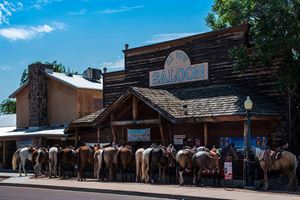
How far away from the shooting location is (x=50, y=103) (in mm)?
37062

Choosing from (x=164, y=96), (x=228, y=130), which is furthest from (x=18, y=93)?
(x=228, y=130)

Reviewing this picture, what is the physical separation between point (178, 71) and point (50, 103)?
13376mm

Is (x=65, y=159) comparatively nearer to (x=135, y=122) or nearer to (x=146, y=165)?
(x=135, y=122)

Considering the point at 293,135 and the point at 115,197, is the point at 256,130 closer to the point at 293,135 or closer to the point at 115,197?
the point at 293,135

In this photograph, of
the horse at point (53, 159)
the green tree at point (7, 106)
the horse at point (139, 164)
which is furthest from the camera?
the green tree at point (7, 106)

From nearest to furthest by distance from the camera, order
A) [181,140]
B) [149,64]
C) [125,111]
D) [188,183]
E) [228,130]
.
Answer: [188,183] → [228,130] → [181,140] → [125,111] → [149,64]

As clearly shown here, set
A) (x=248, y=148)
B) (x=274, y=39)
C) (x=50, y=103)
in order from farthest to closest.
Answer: (x=50, y=103), (x=274, y=39), (x=248, y=148)

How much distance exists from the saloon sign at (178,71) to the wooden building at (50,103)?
359 inches

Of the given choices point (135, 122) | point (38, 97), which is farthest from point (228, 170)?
point (38, 97)

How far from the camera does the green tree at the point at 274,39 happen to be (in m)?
20.2

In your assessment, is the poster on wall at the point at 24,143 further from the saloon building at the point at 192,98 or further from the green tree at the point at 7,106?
the green tree at the point at 7,106

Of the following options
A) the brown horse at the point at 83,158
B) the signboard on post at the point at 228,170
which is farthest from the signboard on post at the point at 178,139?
the signboard on post at the point at 228,170

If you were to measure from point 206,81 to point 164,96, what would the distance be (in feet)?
8.12

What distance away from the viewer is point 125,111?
26.6m
